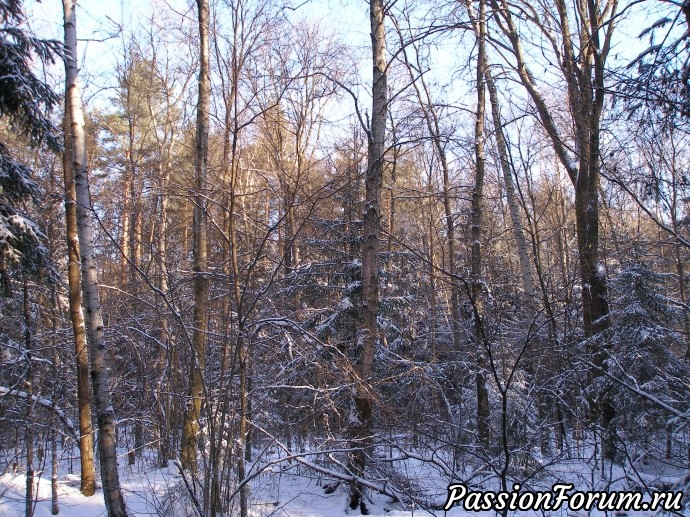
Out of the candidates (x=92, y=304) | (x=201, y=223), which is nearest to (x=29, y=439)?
(x=92, y=304)

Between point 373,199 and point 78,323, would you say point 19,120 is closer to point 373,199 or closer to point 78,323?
point 78,323

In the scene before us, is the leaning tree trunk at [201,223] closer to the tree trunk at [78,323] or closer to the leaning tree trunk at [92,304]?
the leaning tree trunk at [92,304]

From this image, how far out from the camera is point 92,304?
16.5 feet

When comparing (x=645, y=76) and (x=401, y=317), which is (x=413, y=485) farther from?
(x=401, y=317)

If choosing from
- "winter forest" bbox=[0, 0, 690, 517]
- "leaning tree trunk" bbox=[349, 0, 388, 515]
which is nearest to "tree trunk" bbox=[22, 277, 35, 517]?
"winter forest" bbox=[0, 0, 690, 517]

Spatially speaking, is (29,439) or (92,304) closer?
(92,304)

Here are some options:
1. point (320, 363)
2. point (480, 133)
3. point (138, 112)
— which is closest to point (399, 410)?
point (320, 363)

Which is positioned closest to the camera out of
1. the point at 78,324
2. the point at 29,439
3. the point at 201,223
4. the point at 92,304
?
the point at 92,304

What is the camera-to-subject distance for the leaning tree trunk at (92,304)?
4.68 meters

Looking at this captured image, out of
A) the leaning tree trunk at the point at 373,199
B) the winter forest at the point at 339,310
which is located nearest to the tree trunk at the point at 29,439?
the winter forest at the point at 339,310

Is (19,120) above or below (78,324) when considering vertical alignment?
above

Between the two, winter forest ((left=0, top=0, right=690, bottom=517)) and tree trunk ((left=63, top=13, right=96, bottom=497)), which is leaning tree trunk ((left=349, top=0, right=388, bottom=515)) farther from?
tree trunk ((left=63, top=13, right=96, bottom=497))

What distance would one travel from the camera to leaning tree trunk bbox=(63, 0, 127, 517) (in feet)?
15.4

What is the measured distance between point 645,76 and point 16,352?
944 centimetres
